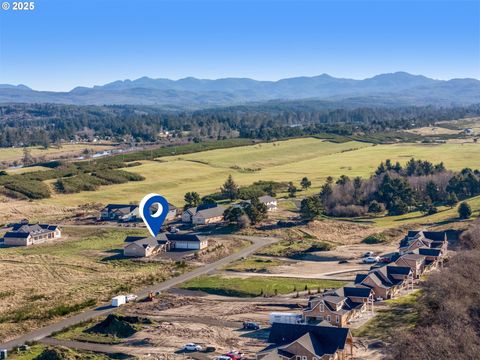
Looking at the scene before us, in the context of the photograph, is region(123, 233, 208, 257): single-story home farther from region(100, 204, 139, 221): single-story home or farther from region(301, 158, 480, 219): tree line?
region(301, 158, 480, 219): tree line

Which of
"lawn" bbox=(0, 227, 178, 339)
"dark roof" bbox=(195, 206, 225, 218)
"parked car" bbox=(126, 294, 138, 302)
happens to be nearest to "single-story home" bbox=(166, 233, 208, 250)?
"lawn" bbox=(0, 227, 178, 339)

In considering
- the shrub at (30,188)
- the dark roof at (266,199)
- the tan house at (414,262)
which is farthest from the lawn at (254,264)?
the shrub at (30,188)

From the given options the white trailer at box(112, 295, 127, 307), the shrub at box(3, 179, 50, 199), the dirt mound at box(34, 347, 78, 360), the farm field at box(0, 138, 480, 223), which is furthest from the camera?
the farm field at box(0, 138, 480, 223)

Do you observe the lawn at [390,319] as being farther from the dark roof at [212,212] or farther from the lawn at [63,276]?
the dark roof at [212,212]

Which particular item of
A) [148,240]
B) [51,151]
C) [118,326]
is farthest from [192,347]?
[51,151]

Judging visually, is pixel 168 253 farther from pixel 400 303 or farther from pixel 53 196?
pixel 53 196

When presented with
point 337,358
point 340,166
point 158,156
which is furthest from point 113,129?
point 337,358

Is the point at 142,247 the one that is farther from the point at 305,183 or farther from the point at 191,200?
the point at 305,183
